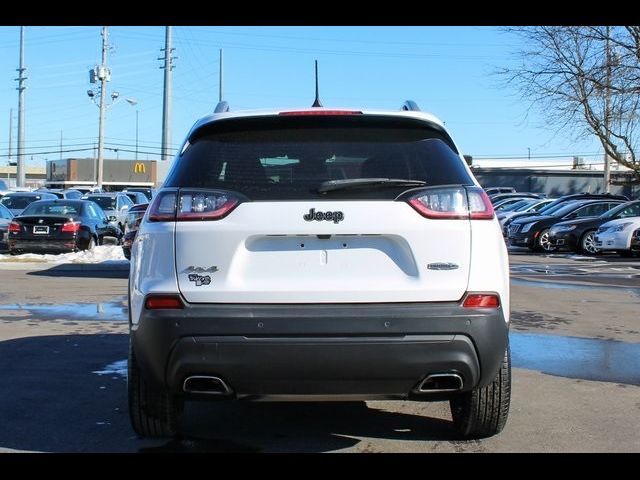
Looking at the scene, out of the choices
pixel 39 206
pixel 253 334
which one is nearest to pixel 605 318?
pixel 253 334

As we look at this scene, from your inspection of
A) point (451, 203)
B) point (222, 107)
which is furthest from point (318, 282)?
point (222, 107)

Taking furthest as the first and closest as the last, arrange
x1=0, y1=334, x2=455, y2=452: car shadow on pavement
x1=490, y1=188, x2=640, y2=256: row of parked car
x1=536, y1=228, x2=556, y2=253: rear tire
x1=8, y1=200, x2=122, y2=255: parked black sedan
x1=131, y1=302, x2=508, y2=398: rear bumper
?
1. x1=536, y1=228, x2=556, y2=253: rear tire
2. x1=490, y1=188, x2=640, y2=256: row of parked car
3. x1=8, y1=200, x2=122, y2=255: parked black sedan
4. x1=0, y1=334, x2=455, y2=452: car shadow on pavement
5. x1=131, y1=302, x2=508, y2=398: rear bumper

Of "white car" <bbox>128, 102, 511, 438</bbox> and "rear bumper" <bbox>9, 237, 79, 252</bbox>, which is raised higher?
"white car" <bbox>128, 102, 511, 438</bbox>

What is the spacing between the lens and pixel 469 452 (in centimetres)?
453

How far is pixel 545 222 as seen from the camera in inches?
901

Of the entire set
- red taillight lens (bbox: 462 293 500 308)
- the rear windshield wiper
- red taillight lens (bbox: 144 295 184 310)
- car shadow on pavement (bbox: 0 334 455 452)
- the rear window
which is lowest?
car shadow on pavement (bbox: 0 334 455 452)

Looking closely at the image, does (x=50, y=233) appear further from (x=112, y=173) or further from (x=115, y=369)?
(x=112, y=173)

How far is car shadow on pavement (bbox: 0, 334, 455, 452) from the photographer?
15.5ft

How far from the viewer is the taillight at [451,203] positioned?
13.1 feet

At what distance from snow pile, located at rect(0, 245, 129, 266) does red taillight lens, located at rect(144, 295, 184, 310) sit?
1272 cm

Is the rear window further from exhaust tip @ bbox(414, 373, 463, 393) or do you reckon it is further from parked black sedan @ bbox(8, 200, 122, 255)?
parked black sedan @ bbox(8, 200, 122, 255)

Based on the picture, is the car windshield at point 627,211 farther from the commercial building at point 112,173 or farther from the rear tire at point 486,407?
the commercial building at point 112,173

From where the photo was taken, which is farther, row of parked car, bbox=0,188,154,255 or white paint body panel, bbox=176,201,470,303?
row of parked car, bbox=0,188,154,255

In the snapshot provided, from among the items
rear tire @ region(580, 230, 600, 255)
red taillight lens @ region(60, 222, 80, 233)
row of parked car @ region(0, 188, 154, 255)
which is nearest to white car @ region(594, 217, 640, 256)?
rear tire @ region(580, 230, 600, 255)
